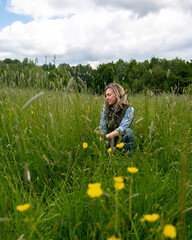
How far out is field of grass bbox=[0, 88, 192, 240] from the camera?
104cm

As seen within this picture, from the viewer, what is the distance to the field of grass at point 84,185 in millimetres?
1040

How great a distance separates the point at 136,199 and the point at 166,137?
1.09 meters

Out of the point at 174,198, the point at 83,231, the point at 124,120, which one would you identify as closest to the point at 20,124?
the point at 124,120

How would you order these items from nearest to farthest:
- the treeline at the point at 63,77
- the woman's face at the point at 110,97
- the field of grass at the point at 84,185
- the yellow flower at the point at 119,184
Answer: the yellow flower at the point at 119,184
the field of grass at the point at 84,185
the treeline at the point at 63,77
the woman's face at the point at 110,97

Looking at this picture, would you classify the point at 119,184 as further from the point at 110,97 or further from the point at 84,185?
the point at 110,97

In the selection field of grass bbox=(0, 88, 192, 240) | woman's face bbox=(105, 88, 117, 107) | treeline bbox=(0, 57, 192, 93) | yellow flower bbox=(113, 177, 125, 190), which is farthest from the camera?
woman's face bbox=(105, 88, 117, 107)

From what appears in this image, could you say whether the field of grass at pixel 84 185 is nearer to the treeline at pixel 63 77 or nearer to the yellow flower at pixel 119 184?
the yellow flower at pixel 119 184

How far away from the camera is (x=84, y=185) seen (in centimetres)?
150

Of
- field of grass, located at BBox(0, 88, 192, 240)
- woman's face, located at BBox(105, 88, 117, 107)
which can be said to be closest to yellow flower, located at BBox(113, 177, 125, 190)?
field of grass, located at BBox(0, 88, 192, 240)

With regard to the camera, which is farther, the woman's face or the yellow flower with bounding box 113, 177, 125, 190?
the woman's face

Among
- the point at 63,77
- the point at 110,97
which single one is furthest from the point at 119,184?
the point at 110,97

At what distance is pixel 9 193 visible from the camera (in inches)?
57.8

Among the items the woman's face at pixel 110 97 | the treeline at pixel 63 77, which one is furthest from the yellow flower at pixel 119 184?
the woman's face at pixel 110 97

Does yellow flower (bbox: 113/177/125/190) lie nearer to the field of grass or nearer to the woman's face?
the field of grass
